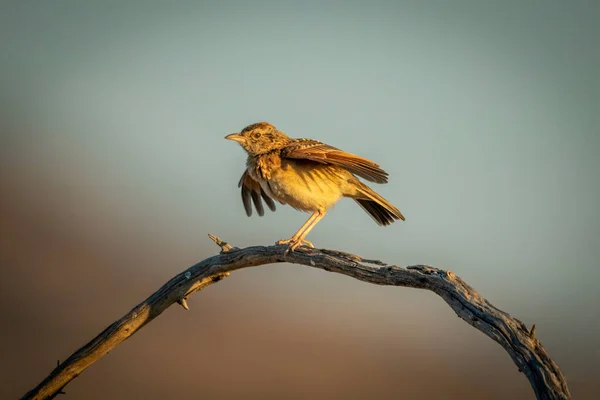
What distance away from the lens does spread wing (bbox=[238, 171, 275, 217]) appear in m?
7.75

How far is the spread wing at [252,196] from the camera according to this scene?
25.4 ft

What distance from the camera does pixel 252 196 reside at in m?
7.89

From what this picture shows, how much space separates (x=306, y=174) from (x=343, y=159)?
20.3 inches

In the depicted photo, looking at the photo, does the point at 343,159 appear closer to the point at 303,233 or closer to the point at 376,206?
the point at 303,233

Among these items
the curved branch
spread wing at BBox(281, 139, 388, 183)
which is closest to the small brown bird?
spread wing at BBox(281, 139, 388, 183)

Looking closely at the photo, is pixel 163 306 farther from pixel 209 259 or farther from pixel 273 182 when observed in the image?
pixel 273 182

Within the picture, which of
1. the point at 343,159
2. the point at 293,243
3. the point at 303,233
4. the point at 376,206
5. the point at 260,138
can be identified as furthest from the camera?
the point at 376,206

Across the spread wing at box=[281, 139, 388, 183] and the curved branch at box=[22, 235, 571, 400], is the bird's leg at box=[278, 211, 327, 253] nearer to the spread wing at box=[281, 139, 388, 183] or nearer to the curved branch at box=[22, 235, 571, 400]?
the curved branch at box=[22, 235, 571, 400]

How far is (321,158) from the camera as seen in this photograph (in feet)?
22.3

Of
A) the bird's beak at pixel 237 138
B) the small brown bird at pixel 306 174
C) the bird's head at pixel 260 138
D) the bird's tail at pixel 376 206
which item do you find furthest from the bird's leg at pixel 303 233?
the bird's beak at pixel 237 138

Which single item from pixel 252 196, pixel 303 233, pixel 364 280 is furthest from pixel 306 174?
pixel 364 280

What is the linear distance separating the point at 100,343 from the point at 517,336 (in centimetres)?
337

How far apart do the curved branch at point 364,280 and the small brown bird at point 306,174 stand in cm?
125

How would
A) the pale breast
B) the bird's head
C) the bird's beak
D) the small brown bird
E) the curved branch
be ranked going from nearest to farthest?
the curved branch → the small brown bird → the pale breast → the bird's head → the bird's beak
